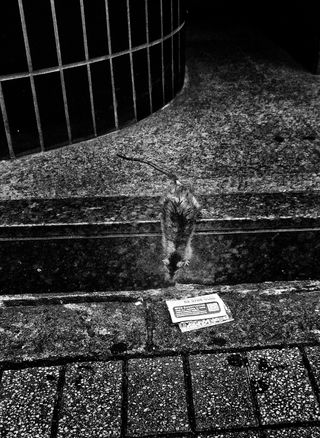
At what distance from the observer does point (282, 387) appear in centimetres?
187

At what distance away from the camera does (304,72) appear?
158 inches

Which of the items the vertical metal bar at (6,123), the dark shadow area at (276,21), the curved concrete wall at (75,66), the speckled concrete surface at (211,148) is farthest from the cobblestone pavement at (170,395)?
the dark shadow area at (276,21)

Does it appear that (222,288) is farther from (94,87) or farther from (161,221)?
(94,87)

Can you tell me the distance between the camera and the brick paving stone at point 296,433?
170 cm

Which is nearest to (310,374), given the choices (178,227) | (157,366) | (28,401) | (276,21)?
(157,366)

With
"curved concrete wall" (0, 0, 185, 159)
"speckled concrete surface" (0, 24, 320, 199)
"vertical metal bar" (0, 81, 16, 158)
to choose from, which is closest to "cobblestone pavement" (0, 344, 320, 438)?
"speckled concrete surface" (0, 24, 320, 199)

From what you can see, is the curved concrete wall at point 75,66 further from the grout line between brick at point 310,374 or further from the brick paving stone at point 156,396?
Answer: the grout line between brick at point 310,374

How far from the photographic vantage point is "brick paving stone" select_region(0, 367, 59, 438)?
1742 mm

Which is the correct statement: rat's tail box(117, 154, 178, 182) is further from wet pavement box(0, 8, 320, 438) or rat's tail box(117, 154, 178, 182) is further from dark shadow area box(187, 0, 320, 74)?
dark shadow area box(187, 0, 320, 74)

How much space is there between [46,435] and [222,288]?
3.53ft

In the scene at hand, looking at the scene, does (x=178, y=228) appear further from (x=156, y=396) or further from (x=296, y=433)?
(x=296, y=433)

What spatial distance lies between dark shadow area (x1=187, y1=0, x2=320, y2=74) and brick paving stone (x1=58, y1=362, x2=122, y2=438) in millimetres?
3113

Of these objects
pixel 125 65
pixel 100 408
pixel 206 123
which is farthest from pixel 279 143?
pixel 100 408

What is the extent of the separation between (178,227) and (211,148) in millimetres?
772
